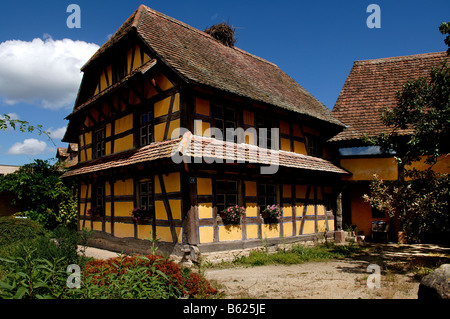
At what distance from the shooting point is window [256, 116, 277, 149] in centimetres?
1172

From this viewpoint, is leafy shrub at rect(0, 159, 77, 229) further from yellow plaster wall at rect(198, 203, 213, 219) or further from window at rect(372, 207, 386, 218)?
window at rect(372, 207, 386, 218)

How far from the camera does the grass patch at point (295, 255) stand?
9.69 m

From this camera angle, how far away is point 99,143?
46.2ft

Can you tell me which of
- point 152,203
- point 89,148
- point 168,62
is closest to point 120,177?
point 152,203

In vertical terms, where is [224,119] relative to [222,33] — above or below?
below

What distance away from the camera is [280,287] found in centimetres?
673

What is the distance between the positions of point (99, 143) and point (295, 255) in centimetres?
885

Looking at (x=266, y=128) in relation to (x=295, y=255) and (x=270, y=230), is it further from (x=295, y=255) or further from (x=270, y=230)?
(x=295, y=255)

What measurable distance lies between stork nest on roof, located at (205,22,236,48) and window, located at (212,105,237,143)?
6244 mm

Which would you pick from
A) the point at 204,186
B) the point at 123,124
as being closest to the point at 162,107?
the point at 123,124

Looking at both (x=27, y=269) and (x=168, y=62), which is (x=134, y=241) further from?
(x=27, y=269)

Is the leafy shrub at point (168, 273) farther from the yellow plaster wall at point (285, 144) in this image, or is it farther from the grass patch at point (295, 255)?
the yellow plaster wall at point (285, 144)

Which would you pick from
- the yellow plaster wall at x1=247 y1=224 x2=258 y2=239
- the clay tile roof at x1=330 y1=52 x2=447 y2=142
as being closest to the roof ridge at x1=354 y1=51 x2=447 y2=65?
the clay tile roof at x1=330 y1=52 x2=447 y2=142

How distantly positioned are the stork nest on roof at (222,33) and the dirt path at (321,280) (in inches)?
418
